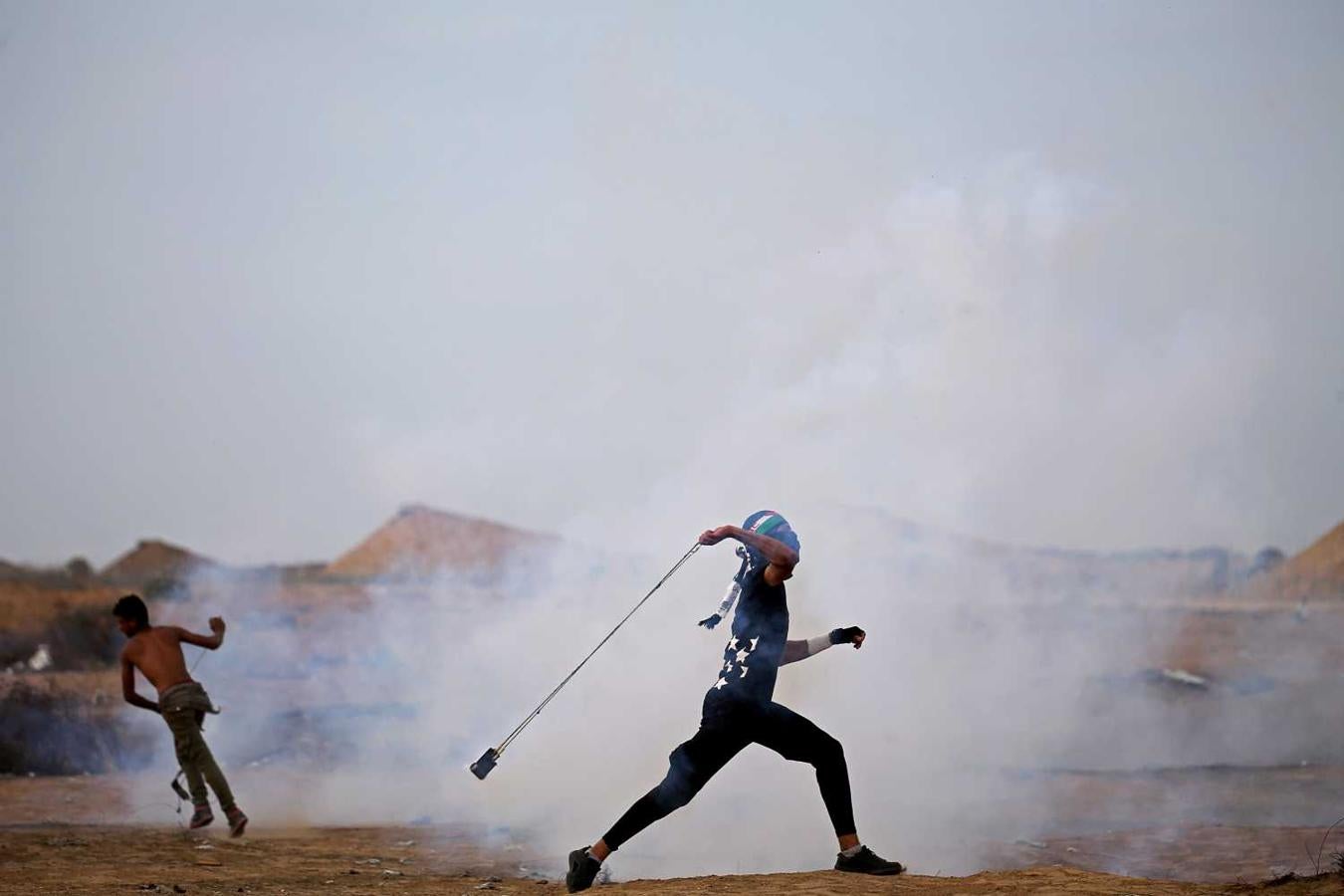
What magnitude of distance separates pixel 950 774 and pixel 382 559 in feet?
141

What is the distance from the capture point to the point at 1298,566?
3853cm

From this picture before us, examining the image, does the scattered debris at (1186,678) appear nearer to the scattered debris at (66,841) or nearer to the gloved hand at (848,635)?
the gloved hand at (848,635)

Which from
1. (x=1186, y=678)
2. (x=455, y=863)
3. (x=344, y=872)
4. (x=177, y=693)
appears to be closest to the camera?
(x=344, y=872)

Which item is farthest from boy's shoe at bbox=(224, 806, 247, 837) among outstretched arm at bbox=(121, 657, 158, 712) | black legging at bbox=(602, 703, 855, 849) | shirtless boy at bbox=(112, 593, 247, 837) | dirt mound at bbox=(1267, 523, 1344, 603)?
dirt mound at bbox=(1267, 523, 1344, 603)

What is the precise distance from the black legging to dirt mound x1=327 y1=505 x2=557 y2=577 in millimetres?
43046

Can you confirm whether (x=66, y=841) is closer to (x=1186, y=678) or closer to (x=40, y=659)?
(x=40, y=659)

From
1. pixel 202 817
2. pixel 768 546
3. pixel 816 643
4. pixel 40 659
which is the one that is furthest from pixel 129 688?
pixel 40 659

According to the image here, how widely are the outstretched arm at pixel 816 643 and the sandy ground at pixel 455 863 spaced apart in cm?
106

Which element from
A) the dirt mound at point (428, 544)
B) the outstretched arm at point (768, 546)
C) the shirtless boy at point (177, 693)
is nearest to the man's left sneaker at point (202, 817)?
the shirtless boy at point (177, 693)

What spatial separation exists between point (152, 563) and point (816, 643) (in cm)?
3636

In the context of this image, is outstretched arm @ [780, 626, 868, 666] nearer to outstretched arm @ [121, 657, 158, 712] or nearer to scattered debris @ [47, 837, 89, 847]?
outstretched arm @ [121, 657, 158, 712]

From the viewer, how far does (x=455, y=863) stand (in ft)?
30.6

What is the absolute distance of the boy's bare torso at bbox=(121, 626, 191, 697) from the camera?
34.3 ft

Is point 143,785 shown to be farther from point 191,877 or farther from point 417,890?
point 417,890
